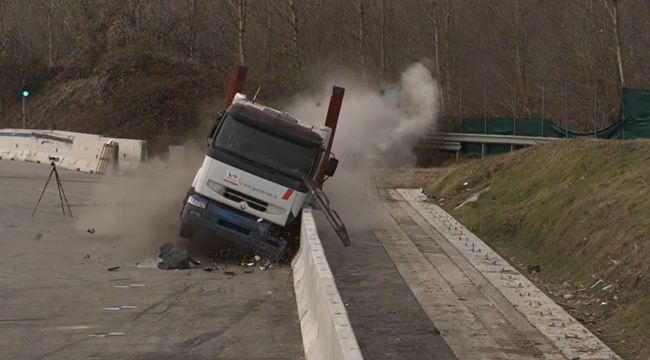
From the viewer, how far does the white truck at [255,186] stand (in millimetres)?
17922

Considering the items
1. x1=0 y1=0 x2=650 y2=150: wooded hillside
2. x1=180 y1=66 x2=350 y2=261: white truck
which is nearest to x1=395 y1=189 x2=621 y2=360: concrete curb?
x1=180 y1=66 x2=350 y2=261: white truck

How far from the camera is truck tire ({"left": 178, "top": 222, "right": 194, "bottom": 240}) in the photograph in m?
18.1

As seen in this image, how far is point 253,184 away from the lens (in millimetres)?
18031

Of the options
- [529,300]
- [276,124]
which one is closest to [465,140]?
[276,124]

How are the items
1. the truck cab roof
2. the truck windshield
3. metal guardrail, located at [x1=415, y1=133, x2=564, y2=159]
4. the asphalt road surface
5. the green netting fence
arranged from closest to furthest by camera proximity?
1. the asphalt road surface
2. the truck windshield
3. the truck cab roof
4. the green netting fence
5. metal guardrail, located at [x1=415, y1=133, x2=564, y2=159]

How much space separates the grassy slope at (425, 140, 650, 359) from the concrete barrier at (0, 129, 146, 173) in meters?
13.2

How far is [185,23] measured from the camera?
2628 inches

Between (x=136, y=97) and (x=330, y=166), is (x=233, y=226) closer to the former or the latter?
(x=330, y=166)

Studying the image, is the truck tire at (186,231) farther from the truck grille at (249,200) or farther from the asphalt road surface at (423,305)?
the asphalt road surface at (423,305)

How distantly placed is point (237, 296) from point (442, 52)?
2030 inches

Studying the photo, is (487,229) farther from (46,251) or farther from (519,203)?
(46,251)

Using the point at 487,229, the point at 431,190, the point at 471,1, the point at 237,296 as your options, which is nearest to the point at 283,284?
the point at 237,296

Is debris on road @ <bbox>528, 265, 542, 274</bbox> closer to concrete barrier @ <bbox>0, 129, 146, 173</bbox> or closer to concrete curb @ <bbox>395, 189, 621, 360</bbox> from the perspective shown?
concrete curb @ <bbox>395, 189, 621, 360</bbox>

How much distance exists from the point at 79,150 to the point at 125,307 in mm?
26841
